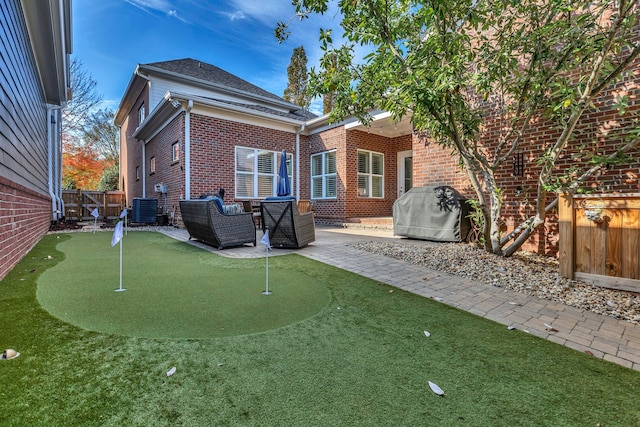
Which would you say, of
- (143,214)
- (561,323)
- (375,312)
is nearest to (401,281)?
(375,312)

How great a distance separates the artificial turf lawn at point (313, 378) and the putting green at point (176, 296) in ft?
0.56

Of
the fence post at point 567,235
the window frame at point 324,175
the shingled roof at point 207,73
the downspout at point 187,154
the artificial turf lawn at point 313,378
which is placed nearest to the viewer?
the artificial turf lawn at point 313,378

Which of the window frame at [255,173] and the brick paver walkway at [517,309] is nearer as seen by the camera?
the brick paver walkway at [517,309]

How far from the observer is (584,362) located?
6.37 ft

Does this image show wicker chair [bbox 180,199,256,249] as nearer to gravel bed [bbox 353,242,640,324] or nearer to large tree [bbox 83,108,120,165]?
gravel bed [bbox 353,242,640,324]

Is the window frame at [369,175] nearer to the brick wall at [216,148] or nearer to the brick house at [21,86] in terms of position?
the brick wall at [216,148]

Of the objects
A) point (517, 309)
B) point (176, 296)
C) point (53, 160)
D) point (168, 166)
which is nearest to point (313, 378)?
point (176, 296)

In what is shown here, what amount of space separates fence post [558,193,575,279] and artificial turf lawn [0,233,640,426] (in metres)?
1.99

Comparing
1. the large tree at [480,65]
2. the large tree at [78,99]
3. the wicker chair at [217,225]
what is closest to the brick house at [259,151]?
the large tree at [480,65]

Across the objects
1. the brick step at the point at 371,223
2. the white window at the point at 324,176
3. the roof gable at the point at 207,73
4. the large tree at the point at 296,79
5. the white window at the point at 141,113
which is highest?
the large tree at the point at 296,79

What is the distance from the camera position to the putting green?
2326 mm

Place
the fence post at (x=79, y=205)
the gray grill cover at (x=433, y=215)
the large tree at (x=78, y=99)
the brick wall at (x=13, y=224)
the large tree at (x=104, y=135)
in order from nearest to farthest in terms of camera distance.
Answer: the brick wall at (x=13, y=224)
the gray grill cover at (x=433, y=215)
the fence post at (x=79, y=205)
the large tree at (x=78, y=99)
the large tree at (x=104, y=135)

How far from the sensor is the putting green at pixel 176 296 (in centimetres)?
233

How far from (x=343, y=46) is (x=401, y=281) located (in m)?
3.58
